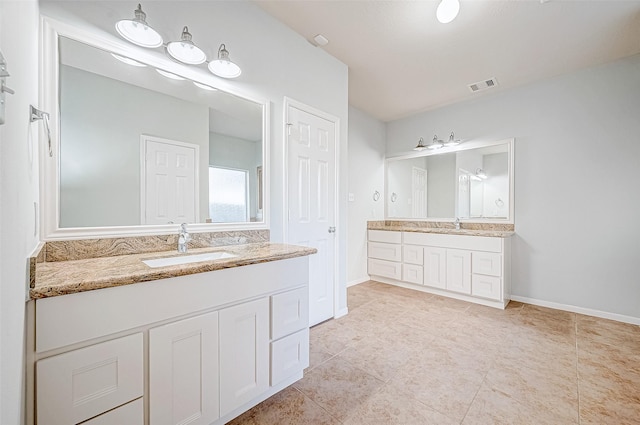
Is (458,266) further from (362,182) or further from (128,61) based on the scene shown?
(128,61)

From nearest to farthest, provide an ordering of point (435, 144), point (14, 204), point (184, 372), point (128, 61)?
1. point (14, 204)
2. point (184, 372)
3. point (128, 61)
4. point (435, 144)

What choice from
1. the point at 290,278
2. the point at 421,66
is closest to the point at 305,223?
the point at 290,278

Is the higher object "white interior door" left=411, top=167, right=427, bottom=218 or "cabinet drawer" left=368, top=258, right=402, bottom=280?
"white interior door" left=411, top=167, right=427, bottom=218

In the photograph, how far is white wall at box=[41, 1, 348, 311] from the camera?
4.69ft

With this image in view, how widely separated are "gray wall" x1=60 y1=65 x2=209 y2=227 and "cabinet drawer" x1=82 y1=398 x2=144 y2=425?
0.89 meters

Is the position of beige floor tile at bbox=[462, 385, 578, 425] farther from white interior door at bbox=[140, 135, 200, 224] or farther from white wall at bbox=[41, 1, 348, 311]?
white interior door at bbox=[140, 135, 200, 224]

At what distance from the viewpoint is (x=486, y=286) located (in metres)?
3.06

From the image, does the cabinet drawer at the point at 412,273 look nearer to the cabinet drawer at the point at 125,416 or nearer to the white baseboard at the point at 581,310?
the white baseboard at the point at 581,310

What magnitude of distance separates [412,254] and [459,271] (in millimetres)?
624

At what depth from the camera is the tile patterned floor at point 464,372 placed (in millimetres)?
1448

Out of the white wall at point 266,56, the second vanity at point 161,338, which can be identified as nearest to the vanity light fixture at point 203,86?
the white wall at point 266,56

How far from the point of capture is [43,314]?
2.84ft

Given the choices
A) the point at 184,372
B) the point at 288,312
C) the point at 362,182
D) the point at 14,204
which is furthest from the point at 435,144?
the point at 14,204

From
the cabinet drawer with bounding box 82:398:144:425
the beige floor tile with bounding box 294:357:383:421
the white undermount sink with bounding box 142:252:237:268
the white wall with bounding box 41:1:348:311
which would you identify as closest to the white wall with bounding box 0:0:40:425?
the cabinet drawer with bounding box 82:398:144:425
